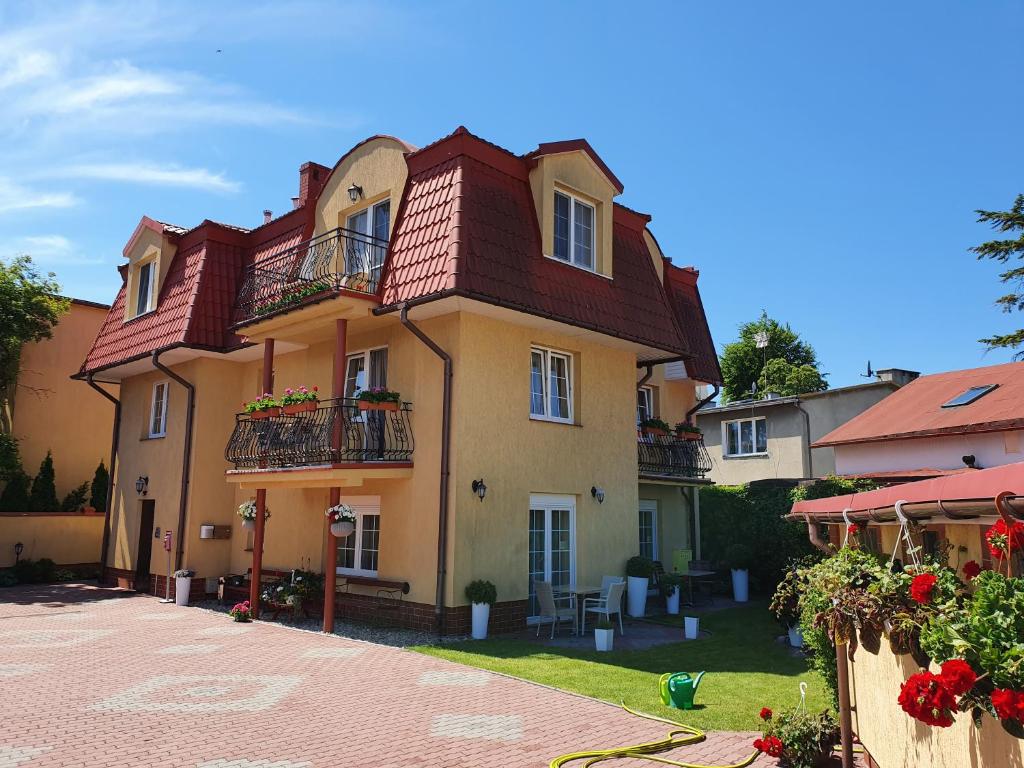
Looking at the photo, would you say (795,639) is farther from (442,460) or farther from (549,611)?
(442,460)

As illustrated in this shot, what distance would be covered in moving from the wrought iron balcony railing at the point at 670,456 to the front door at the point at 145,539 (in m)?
12.3

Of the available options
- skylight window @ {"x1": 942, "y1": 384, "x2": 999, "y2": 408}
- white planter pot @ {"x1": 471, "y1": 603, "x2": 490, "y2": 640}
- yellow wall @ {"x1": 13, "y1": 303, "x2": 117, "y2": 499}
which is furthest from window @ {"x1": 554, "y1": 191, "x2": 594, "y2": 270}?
yellow wall @ {"x1": 13, "y1": 303, "x2": 117, "y2": 499}

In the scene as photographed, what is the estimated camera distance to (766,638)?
42.7 ft

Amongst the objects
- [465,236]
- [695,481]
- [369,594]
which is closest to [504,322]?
[465,236]

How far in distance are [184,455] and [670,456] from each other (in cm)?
1149

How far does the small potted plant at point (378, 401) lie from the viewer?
13227 millimetres

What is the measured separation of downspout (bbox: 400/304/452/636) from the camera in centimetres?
1252

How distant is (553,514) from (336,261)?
662cm

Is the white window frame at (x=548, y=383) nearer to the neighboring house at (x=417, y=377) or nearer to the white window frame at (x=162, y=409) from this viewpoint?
the neighboring house at (x=417, y=377)

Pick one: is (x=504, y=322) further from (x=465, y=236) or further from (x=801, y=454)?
(x=801, y=454)

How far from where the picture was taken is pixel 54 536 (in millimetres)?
21453

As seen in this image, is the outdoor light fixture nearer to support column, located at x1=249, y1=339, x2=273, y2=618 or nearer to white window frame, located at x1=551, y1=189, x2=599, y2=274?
white window frame, located at x1=551, y1=189, x2=599, y2=274

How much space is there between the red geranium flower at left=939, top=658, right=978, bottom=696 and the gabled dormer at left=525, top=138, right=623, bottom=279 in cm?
1144

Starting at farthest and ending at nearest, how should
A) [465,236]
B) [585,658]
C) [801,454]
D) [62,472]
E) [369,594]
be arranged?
[801,454] < [62,472] < [369,594] < [465,236] < [585,658]
